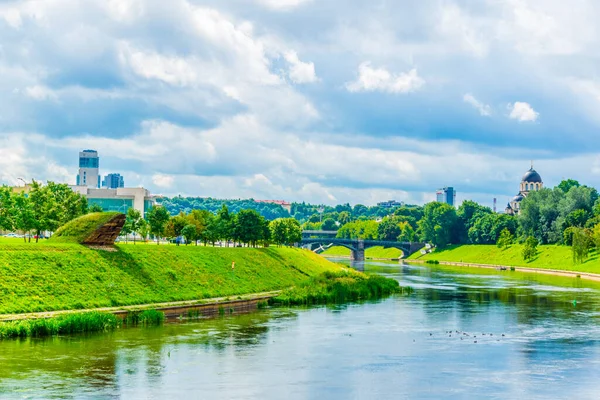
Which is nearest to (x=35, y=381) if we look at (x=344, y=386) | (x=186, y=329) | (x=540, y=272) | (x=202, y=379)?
(x=202, y=379)

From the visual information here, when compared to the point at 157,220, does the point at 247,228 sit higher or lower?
lower

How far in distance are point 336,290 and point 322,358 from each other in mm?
43878

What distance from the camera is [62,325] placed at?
61.5m

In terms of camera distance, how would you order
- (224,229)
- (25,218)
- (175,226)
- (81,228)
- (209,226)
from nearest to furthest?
(81,228) → (25,218) → (224,229) → (209,226) → (175,226)

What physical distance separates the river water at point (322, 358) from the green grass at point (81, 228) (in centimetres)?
1828

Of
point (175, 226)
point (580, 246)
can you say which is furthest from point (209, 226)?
point (580, 246)

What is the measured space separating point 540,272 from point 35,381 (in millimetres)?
147856

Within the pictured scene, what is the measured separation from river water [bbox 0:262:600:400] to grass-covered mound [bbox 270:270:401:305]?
8.77 meters

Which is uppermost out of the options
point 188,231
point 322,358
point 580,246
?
point 188,231

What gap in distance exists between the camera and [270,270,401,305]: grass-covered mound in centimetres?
9276

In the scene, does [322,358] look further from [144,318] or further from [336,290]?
[336,290]

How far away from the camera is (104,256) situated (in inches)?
3219

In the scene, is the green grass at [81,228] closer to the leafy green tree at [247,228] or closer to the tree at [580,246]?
the leafy green tree at [247,228]

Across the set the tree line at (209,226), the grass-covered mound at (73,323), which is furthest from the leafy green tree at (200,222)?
the grass-covered mound at (73,323)
